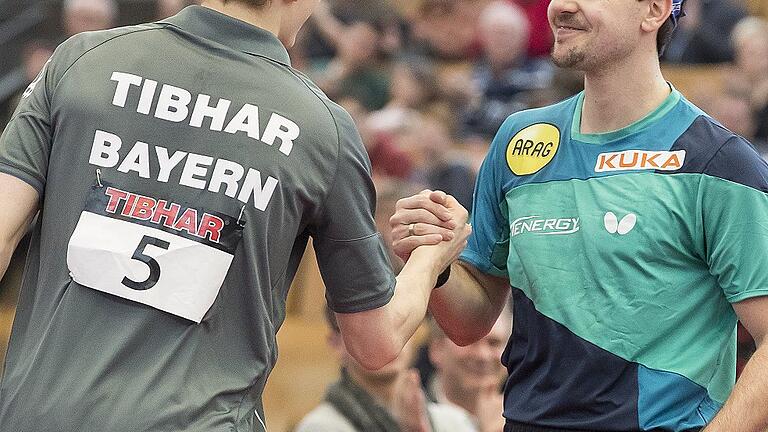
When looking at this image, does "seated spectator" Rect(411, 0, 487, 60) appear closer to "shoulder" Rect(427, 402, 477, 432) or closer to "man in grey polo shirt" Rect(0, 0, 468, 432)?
"shoulder" Rect(427, 402, 477, 432)

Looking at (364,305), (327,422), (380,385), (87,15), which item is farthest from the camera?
(87,15)

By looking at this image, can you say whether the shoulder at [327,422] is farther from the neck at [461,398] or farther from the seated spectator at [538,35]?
the seated spectator at [538,35]

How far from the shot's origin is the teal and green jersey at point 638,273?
307 cm

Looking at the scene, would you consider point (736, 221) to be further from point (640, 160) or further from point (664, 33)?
point (664, 33)

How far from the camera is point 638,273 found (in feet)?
10.3

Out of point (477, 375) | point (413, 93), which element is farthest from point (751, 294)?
point (413, 93)

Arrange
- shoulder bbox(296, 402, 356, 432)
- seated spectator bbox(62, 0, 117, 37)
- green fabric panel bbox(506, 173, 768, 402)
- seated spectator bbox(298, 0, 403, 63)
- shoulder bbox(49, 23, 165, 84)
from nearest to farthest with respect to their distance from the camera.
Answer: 1. shoulder bbox(49, 23, 165, 84)
2. green fabric panel bbox(506, 173, 768, 402)
3. shoulder bbox(296, 402, 356, 432)
4. seated spectator bbox(62, 0, 117, 37)
5. seated spectator bbox(298, 0, 403, 63)

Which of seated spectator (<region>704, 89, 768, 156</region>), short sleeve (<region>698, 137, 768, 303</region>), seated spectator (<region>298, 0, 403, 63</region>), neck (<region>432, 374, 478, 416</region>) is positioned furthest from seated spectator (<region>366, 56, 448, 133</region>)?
short sleeve (<region>698, 137, 768, 303</region>)

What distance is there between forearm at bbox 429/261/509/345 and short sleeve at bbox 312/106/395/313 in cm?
71

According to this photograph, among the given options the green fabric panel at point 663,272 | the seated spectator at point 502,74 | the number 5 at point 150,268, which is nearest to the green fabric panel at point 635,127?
the green fabric panel at point 663,272

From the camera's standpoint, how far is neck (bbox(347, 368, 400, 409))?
4805 millimetres

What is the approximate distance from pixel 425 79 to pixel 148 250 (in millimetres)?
7060

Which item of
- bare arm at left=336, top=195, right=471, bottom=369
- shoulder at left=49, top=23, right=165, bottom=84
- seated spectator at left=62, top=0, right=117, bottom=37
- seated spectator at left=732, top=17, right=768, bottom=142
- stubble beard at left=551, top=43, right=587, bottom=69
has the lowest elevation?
seated spectator at left=62, top=0, right=117, bottom=37

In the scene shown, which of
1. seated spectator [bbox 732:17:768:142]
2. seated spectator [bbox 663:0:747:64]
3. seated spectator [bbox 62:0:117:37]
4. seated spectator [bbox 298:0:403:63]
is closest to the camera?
seated spectator [bbox 732:17:768:142]
